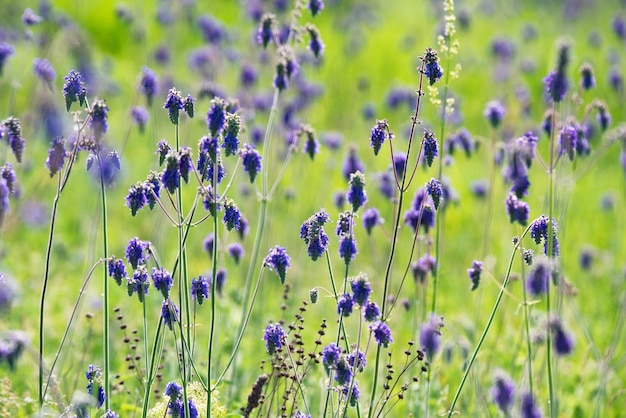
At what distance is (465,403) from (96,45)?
7048 millimetres

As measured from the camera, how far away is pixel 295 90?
22.7 feet

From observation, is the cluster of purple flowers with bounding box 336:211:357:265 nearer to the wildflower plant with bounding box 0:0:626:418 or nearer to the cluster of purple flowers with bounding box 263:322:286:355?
the wildflower plant with bounding box 0:0:626:418

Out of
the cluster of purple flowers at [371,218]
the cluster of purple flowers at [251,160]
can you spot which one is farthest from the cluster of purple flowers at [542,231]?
the cluster of purple flowers at [371,218]

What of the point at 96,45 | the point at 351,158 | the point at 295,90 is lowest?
the point at 351,158

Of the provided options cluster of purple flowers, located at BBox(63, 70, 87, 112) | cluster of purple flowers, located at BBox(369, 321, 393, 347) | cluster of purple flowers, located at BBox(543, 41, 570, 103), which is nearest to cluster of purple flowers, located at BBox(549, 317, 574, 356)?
cluster of purple flowers, located at BBox(369, 321, 393, 347)

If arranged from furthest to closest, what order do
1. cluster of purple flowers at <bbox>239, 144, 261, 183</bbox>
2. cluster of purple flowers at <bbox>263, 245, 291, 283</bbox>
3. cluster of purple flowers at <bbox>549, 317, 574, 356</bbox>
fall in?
cluster of purple flowers at <bbox>239, 144, 261, 183</bbox>, cluster of purple flowers at <bbox>263, 245, 291, 283</bbox>, cluster of purple flowers at <bbox>549, 317, 574, 356</bbox>

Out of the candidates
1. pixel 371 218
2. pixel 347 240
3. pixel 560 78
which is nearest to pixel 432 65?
pixel 560 78

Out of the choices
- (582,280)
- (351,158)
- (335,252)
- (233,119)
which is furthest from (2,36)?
(233,119)

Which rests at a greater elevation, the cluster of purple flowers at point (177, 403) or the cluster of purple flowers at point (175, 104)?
the cluster of purple flowers at point (175, 104)

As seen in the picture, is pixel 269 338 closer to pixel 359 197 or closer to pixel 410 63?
pixel 359 197

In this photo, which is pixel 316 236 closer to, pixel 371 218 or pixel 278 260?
pixel 278 260

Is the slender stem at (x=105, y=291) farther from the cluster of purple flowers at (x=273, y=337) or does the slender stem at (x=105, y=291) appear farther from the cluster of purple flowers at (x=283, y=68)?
the cluster of purple flowers at (x=283, y=68)

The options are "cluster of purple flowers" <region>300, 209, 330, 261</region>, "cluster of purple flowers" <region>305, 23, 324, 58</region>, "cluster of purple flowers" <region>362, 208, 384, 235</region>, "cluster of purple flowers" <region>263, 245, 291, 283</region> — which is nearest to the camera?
"cluster of purple flowers" <region>300, 209, 330, 261</region>

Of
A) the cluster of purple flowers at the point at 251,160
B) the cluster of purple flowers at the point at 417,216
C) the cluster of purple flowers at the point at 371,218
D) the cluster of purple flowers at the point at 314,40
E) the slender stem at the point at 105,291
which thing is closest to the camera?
the slender stem at the point at 105,291
